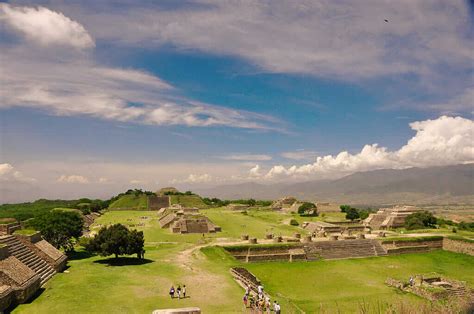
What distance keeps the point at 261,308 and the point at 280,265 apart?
52.8 feet

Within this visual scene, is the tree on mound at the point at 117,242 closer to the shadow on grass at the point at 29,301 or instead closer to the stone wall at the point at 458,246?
the shadow on grass at the point at 29,301

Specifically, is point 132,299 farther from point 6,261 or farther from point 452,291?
point 452,291

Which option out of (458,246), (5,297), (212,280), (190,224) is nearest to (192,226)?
(190,224)

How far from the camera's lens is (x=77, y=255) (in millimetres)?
33375

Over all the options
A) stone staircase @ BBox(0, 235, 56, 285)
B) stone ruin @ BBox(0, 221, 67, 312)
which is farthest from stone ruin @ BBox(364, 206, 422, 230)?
stone staircase @ BBox(0, 235, 56, 285)

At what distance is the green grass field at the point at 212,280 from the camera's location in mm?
19531

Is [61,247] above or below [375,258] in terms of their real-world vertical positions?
above

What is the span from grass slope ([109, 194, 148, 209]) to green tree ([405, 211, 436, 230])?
69039mm

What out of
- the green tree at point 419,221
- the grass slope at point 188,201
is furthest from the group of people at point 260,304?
the grass slope at point 188,201

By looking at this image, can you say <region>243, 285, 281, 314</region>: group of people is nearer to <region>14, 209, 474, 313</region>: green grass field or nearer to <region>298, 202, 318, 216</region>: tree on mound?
<region>14, 209, 474, 313</region>: green grass field

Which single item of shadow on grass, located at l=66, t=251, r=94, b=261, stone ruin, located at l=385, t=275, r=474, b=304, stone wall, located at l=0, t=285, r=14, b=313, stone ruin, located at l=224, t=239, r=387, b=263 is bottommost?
stone ruin, located at l=385, t=275, r=474, b=304

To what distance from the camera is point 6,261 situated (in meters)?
20.8

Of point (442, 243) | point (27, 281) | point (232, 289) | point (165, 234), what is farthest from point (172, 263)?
point (442, 243)

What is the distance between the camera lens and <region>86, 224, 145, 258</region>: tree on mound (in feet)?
93.8
